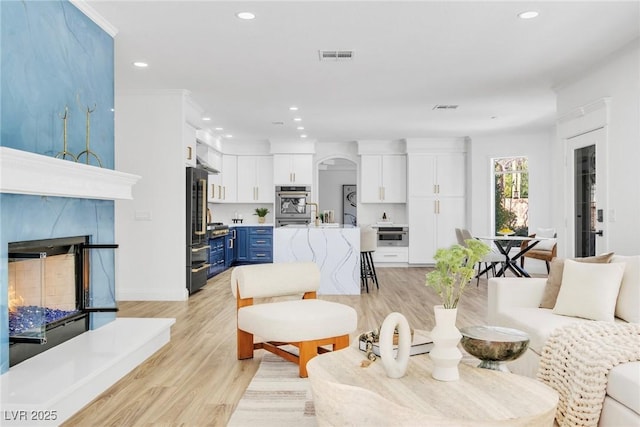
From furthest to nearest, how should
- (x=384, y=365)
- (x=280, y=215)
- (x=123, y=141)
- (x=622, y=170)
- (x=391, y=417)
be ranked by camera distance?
(x=280, y=215) < (x=123, y=141) < (x=622, y=170) < (x=384, y=365) < (x=391, y=417)

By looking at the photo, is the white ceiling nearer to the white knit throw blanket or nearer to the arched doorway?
the white knit throw blanket

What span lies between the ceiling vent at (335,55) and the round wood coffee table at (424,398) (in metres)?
3.24

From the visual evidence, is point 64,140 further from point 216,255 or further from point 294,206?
point 294,206

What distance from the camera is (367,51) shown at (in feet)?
15.3

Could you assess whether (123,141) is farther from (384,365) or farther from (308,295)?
(384,365)

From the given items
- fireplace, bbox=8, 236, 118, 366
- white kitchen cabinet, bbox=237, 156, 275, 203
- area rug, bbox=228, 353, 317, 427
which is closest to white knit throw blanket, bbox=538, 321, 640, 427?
area rug, bbox=228, 353, 317, 427

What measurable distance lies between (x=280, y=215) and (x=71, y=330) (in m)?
6.72

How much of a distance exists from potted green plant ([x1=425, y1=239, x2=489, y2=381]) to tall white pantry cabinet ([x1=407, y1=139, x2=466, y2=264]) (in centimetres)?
807

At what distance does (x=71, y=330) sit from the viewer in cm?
360

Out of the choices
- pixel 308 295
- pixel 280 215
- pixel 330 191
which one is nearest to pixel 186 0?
pixel 308 295

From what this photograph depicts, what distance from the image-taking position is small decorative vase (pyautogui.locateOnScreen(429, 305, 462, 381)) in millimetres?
1986

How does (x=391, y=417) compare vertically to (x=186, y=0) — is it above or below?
below

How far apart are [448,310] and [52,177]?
2.32 m

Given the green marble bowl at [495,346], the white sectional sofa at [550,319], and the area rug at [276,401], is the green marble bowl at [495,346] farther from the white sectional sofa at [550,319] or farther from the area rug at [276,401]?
the area rug at [276,401]
